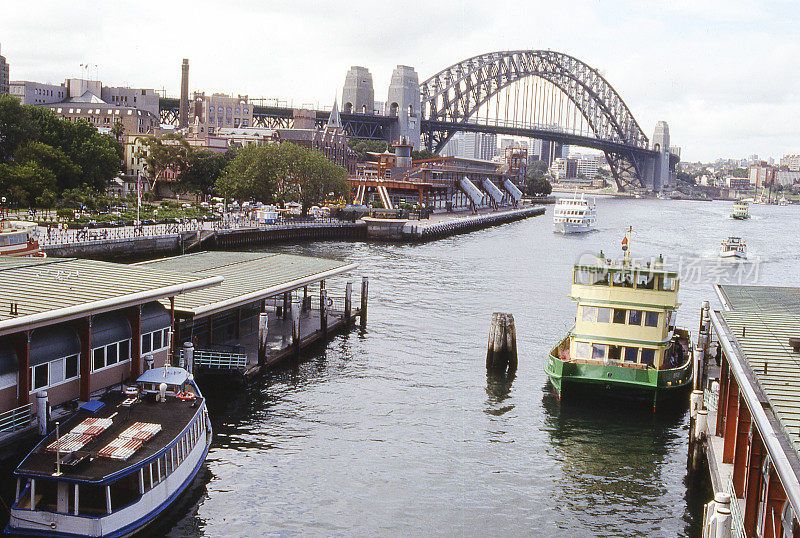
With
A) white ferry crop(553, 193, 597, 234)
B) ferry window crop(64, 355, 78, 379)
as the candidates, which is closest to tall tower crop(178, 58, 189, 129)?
white ferry crop(553, 193, 597, 234)

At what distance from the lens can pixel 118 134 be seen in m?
142

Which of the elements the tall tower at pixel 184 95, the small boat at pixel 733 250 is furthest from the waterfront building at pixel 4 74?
the small boat at pixel 733 250

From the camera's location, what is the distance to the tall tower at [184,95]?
193 m

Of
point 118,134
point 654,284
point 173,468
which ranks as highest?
point 118,134

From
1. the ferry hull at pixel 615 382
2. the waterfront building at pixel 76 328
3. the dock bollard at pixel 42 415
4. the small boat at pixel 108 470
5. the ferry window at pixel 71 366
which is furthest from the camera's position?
the ferry hull at pixel 615 382

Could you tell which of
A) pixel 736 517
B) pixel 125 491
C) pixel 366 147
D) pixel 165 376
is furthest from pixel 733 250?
pixel 366 147

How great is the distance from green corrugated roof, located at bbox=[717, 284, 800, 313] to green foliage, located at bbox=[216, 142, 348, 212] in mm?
76055

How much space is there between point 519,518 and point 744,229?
429 feet

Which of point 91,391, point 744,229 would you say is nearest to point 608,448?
point 91,391

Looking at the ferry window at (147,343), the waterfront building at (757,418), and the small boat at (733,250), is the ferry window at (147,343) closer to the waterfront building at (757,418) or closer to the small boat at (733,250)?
the waterfront building at (757,418)

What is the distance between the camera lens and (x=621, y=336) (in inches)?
1207

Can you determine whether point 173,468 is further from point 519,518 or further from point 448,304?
point 448,304

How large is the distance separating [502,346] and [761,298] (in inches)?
411

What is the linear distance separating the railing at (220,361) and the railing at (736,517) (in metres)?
17.1
